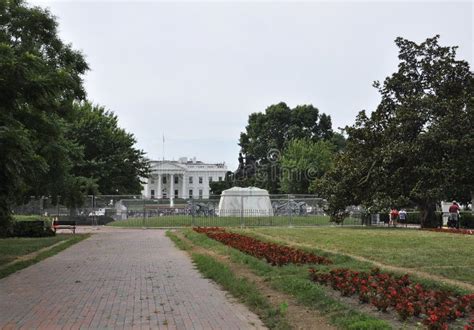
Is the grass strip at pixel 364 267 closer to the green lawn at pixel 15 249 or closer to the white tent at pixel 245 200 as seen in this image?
the green lawn at pixel 15 249

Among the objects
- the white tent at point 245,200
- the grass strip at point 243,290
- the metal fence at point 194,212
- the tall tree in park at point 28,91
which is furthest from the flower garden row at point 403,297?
the white tent at point 245,200

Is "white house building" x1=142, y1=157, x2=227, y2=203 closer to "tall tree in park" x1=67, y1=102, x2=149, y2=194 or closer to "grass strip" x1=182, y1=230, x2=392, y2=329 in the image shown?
"tall tree in park" x1=67, y1=102, x2=149, y2=194

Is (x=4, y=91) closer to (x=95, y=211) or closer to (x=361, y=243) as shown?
(x=361, y=243)

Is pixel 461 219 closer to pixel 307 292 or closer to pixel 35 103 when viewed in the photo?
pixel 307 292

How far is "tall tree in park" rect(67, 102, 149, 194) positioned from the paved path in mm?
35213

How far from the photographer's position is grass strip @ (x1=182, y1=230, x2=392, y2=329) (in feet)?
21.3

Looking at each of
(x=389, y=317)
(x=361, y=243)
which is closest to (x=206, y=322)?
(x=389, y=317)

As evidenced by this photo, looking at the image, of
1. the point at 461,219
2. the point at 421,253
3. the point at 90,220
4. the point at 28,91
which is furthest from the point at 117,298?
the point at 90,220

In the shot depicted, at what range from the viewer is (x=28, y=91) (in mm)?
11789

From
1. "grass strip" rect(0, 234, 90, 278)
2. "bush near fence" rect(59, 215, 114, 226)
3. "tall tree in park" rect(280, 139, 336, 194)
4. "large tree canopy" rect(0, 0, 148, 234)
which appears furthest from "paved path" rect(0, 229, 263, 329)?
"tall tree in park" rect(280, 139, 336, 194)

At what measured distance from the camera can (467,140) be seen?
26719mm

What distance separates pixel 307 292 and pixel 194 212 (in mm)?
27997

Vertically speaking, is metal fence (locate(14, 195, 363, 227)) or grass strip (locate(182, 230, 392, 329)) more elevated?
metal fence (locate(14, 195, 363, 227))

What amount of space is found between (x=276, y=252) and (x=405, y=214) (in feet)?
94.7
